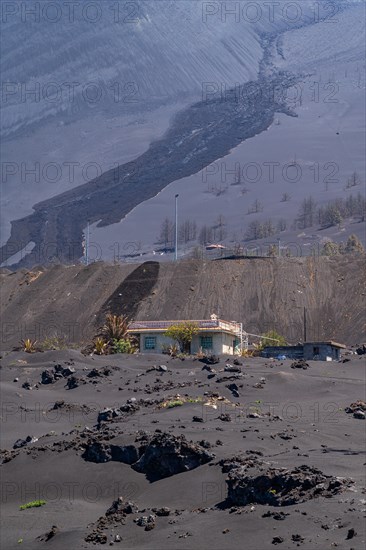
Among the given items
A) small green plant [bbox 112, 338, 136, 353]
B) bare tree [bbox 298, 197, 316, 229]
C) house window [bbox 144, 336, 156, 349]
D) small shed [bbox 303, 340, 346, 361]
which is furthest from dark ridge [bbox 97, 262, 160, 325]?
bare tree [bbox 298, 197, 316, 229]

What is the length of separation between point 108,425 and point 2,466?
335cm

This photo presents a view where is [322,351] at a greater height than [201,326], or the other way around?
[201,326]

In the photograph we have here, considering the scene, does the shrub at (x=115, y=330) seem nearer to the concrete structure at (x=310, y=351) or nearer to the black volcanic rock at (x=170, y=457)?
the concrete structure at (x=310, y=351)

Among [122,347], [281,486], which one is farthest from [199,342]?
[281,486]

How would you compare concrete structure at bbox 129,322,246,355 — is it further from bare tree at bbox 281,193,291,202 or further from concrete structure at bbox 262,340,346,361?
bare tree at bbox 281,193,291,202

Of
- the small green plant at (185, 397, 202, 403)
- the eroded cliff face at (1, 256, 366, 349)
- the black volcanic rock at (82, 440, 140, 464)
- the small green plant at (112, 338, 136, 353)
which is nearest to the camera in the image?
the black volcanic rock at (82, 440, 140, 464)

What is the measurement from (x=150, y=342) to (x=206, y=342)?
303cm

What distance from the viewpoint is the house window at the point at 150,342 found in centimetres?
4709

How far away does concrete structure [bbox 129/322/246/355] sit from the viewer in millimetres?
45312

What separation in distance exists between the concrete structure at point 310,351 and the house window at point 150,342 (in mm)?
6107

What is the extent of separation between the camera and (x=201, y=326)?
149ft

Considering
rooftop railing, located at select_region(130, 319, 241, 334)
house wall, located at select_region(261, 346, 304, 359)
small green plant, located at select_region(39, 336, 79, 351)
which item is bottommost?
house wall, located at select_region(261, 346, 304, 359)

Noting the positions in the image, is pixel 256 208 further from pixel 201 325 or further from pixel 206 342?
pixel 206 342

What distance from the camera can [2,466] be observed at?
22.6 m
